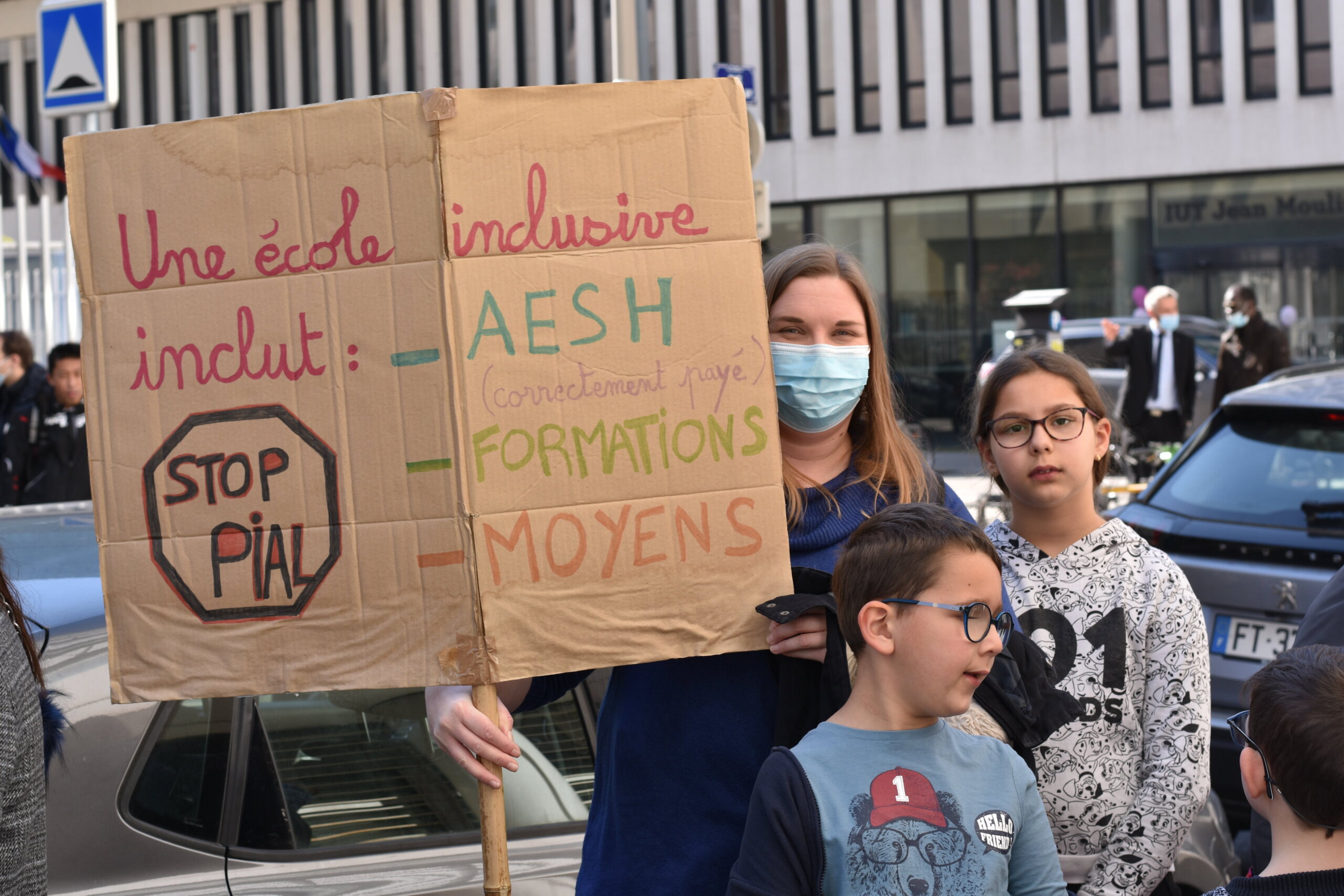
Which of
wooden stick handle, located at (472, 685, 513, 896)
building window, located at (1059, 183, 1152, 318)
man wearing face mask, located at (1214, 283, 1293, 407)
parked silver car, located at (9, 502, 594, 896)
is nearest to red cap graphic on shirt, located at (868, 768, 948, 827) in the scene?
wooden stick handle, located at (472, 685, 513, 896)

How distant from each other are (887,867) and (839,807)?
0.10 m

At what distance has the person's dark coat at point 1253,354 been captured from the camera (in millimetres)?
11531

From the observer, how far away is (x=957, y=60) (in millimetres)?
23641

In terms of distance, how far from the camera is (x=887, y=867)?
1.76 m

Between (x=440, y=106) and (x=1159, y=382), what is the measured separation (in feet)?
37.6

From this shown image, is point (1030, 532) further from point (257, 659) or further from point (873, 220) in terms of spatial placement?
point (873, 220)

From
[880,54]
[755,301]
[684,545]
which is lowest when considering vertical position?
[684,545]

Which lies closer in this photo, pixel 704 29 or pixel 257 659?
pixel 257 659

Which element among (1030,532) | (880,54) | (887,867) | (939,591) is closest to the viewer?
(887,867)

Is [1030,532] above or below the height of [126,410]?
below

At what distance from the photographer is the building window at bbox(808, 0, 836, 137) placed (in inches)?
957

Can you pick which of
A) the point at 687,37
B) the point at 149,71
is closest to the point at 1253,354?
the point at 687,37

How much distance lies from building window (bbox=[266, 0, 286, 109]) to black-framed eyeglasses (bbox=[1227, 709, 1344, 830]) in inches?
1090

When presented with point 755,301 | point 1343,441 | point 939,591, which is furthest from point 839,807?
point 1343,441
